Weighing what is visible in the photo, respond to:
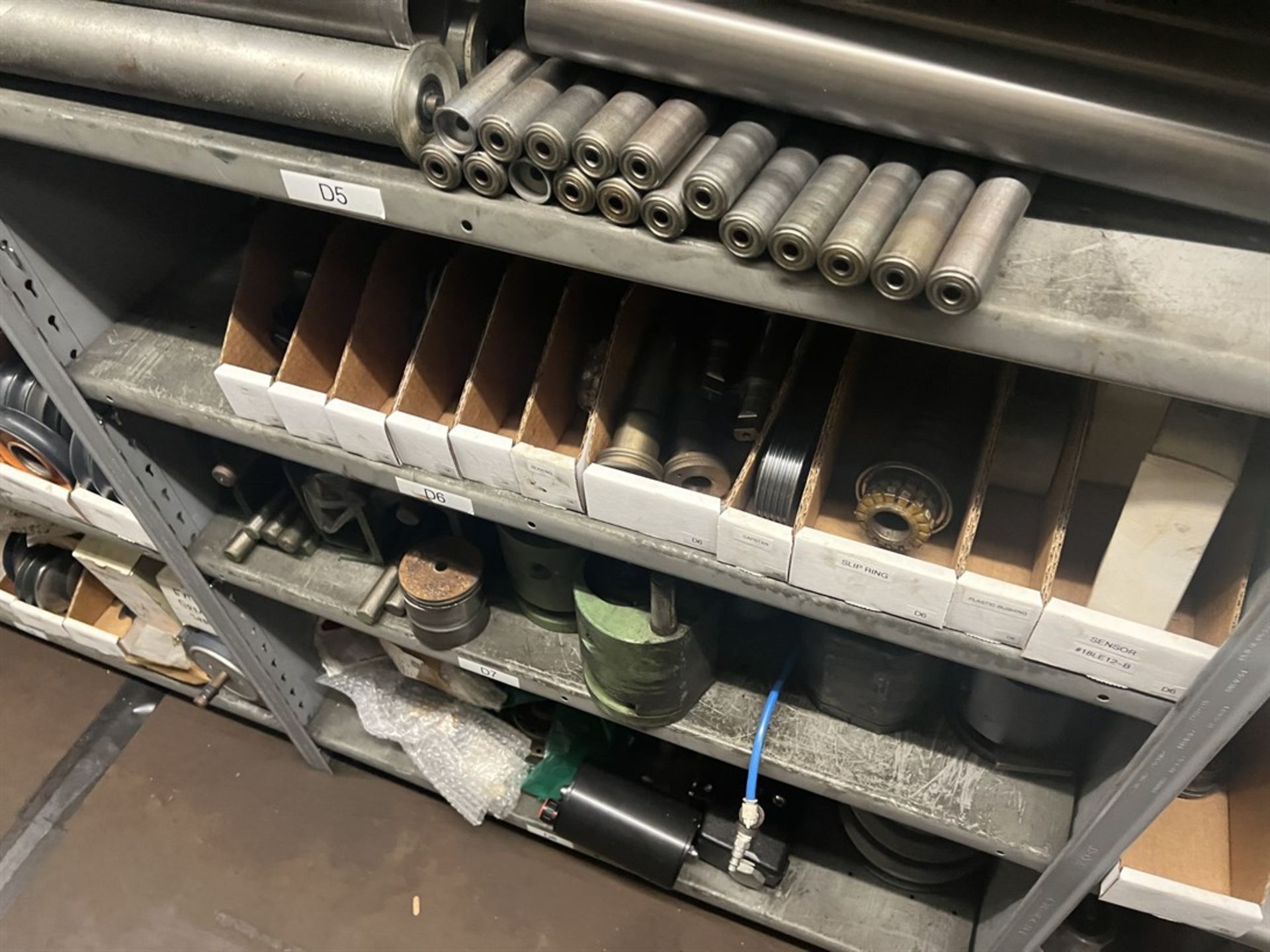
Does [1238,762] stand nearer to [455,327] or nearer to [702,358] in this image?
[702,358]

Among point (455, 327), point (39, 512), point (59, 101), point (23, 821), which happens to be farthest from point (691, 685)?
point (23, 821)

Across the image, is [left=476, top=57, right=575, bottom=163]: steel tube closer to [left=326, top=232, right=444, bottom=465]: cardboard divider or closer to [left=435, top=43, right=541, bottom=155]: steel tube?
[left=435, top=43, right=541, bottom=155]: steel tube

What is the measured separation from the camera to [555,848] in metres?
1.71

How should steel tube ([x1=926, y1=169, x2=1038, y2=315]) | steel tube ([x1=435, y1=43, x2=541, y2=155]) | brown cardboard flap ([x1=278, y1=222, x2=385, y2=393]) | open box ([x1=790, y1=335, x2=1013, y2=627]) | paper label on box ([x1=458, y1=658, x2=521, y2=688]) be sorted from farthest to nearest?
paper label on box ([x1=458, y1=658, x2=521, y2=688]) → brown cardboard flap ([x1=278, y1=222, x2=385, y2=393]) → open box ([x1=790, y1=335, x2=1013, y2=627]) → steel tube ([x1=435, y1=43, x2=541, y2=155]) → steel tube ([x1=926, y1=169, x2=1038, y2=315])

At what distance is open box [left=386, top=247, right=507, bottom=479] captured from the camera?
946 millimetres

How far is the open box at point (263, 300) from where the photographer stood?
101 centimetres

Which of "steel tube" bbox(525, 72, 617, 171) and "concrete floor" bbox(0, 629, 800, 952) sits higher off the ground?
"steel tube" bbox(525, 72, 617, 171)

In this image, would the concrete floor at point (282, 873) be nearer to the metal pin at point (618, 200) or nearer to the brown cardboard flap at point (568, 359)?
the brown cardboard flap at point (568, 359)

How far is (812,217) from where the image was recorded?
58 cm

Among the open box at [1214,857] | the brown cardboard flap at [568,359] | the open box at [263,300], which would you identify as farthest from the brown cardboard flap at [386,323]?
the open box at [1214,857]

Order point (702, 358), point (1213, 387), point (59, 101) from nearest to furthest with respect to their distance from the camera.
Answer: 1. point (1213, 387)
2. point (59, 101)
3. point (702, 358)

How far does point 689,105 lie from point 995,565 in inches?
20.7

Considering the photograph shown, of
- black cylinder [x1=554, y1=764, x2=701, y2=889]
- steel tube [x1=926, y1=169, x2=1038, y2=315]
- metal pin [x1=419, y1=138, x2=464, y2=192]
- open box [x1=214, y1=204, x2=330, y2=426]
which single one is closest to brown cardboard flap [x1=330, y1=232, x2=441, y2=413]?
open box [x1=214, y1=204, x2=330, y2=426]

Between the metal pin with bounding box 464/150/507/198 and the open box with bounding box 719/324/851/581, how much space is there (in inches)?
13.0
